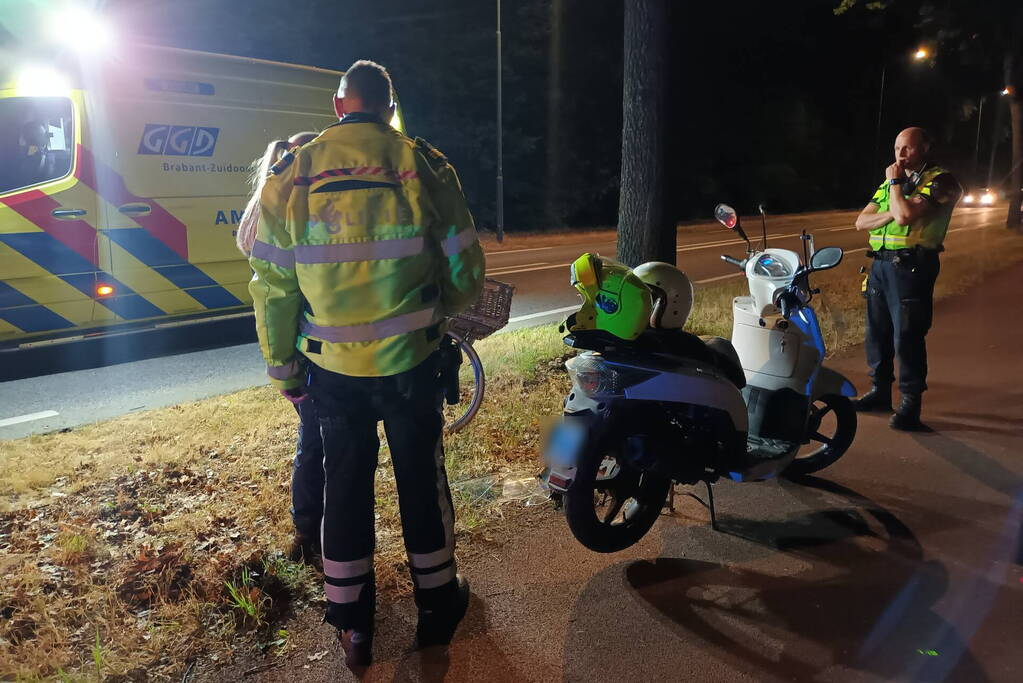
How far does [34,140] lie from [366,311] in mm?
5606

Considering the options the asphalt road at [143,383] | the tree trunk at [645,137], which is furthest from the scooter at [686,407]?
the asphalt road at [143,383]

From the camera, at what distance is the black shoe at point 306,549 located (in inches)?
134

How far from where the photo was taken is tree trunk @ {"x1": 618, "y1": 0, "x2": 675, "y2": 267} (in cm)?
621

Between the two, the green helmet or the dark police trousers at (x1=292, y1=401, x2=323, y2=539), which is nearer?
the green helmet

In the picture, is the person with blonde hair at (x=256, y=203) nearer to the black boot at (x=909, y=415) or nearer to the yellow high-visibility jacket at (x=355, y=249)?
the yellow high-visibility jacket at (x=355, y=249)

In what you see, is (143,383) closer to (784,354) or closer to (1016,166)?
(784,354)

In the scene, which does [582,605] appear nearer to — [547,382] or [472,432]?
[472,432]

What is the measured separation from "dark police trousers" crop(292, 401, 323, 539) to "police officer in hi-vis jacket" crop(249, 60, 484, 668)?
484 mm

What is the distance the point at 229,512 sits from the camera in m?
3.82

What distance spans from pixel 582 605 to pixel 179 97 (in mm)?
5907

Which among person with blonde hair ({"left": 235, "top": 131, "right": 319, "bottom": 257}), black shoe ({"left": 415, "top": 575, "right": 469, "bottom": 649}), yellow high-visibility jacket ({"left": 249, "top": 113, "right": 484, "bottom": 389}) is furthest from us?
person with blonde hair ({"left": 235, "top": 131, "right": 319, "bottom": 257})

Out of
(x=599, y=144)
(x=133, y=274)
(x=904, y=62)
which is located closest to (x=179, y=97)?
(x=133, y=274)

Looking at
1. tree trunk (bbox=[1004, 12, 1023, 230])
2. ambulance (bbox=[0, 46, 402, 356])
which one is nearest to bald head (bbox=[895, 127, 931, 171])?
ambulance (bbox=[0, 46, 402, 356])

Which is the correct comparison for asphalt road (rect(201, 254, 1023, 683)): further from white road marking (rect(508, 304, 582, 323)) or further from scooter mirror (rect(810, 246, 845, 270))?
white road marking (rect(508, 304, 582, 323))
